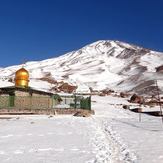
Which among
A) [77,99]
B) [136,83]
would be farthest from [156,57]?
[77,99]

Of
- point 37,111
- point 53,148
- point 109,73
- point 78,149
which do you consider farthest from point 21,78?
point 109,73

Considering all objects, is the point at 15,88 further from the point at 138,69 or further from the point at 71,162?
the point at 138,69

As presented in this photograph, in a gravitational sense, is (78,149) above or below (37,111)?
below

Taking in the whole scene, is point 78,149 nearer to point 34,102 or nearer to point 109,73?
point 34,102

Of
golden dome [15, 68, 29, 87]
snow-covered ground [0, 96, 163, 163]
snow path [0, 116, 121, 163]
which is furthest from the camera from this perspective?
golden dome [15, 68, 29, 87]

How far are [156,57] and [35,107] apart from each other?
137303 mm

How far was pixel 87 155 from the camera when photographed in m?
12.0

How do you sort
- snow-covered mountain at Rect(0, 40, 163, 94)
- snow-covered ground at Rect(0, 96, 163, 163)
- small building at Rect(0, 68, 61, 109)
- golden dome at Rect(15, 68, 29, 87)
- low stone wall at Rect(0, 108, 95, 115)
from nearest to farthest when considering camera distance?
snow-covered ground at Rect(0, 96, 163, 163) → low stone wall at Rect(0, 108, 95, 115) → small building at Rect(0, 68, 61, 109) → golden dome at Rect(15, 68, 29, 87) → snow-covered mountain at Rect(0, 40, 163, 94)

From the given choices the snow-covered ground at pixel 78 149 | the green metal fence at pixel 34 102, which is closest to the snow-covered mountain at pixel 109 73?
the green metal fence at pixel 34 102

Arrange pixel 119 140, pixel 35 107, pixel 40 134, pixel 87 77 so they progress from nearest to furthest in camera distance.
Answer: pixel 119 140
pixel 40 134
pixel 35 107
pixel 87 77

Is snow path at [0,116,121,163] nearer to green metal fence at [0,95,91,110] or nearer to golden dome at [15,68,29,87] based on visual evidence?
green metal fence at [0,95,91,110]

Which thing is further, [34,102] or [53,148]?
[34,102]

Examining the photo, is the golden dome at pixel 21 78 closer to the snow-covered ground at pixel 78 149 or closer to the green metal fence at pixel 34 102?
the green metal fence at pixel 34 102

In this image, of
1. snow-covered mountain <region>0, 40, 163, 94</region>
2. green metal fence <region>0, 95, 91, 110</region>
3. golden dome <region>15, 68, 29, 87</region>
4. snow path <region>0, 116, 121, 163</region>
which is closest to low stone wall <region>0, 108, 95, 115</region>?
green metal fence <region>0, 95, 91, 110</region>
